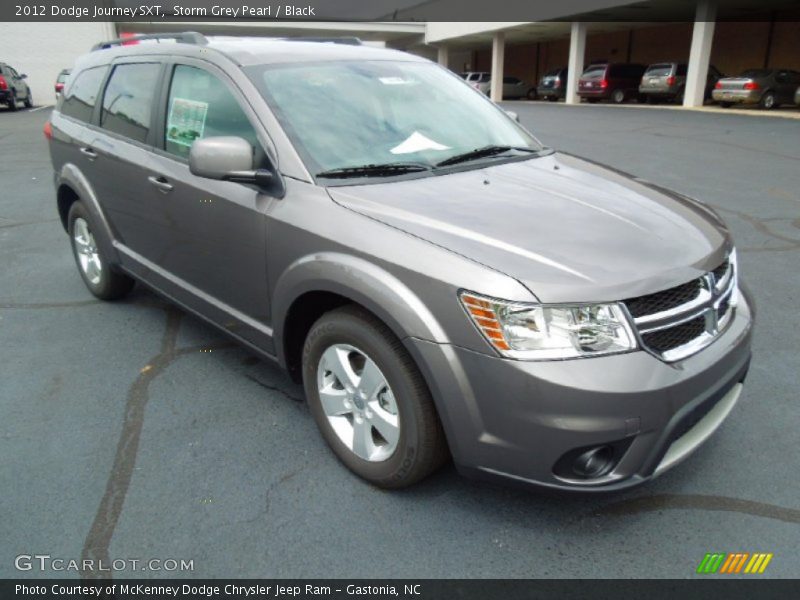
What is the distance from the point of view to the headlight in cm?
218

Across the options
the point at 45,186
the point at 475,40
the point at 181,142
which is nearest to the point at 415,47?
the point at 475,40

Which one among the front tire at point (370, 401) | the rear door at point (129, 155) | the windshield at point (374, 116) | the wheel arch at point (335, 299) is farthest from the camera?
the rear door at point (129, 155)

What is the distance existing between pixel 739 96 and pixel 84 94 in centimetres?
2299

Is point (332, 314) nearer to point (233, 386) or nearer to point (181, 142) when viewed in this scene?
point (233, 386)

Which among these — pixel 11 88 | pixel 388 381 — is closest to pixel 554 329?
pixel 388 381

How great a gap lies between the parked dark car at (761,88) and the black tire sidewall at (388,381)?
23.8 meters

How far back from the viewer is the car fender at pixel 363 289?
7.63 ft

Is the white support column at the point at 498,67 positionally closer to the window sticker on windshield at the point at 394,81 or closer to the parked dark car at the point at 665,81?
the parked dark car at the point at 665,81

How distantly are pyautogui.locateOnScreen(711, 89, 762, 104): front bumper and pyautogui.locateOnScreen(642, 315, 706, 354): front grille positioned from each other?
23379 millimetres

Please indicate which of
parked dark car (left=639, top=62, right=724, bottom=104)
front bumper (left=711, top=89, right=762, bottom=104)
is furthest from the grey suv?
parked dark car (left=639, top=62, right=724, bottom=104)

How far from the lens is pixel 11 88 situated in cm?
2570

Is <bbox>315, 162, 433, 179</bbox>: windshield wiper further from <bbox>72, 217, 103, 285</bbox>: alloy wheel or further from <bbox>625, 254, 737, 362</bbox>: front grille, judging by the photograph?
<bbox>72, 217, 103, 285</bbox>: alloy wheel
